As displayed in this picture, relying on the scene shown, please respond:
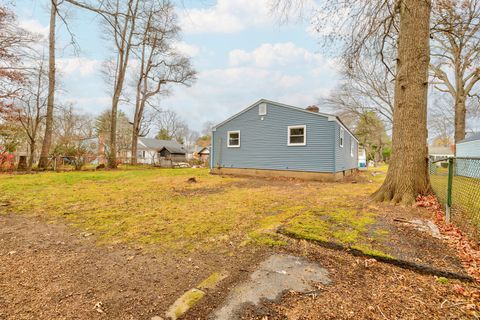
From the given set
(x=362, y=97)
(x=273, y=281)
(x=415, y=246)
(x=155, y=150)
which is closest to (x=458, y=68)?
(x=362, y=97)

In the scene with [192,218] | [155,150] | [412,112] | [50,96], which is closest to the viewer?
[192,218]

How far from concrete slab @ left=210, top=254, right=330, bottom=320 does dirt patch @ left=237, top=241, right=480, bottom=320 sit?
0.25 feet

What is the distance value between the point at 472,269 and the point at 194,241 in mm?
2731

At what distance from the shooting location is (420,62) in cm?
451

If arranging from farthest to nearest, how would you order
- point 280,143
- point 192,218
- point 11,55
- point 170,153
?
point 170,153
point 280,143
point 11,55
point 192,218

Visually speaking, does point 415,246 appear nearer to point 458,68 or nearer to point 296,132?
point 296,132

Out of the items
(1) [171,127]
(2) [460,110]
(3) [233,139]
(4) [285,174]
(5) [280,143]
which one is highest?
(1) [171,127]

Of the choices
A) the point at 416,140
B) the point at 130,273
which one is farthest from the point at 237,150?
the point at 130,273

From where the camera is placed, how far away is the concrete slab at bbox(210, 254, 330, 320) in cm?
161

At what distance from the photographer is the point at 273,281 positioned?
6.25 feet

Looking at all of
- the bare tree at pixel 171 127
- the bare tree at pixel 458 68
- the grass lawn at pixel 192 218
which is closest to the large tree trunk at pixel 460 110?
the bare tree at pixel 458 68

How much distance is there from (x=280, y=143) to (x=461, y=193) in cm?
733

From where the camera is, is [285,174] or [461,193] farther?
[285,174]

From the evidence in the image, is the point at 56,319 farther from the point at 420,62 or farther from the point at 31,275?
the point at 420,62
